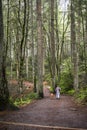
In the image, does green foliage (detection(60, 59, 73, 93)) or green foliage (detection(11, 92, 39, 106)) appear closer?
green foliage (detection(11, 92, 39, 106))

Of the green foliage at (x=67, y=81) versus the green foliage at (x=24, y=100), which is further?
the green foliage at (x=67, y=81)

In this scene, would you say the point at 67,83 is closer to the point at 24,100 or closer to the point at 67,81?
the point at 67,81

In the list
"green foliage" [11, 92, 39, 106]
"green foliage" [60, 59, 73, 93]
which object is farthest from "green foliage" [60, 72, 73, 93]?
"green foliage" [11, 92, 39, 106]

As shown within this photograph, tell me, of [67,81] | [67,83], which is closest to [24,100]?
[67,83]

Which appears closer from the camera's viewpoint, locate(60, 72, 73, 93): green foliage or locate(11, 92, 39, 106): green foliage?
locate(11, 92, 39, 106): green foliage

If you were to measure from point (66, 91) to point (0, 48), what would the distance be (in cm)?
1891

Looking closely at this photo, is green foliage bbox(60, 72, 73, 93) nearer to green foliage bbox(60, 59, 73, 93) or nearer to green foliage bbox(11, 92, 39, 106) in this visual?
green foliage bbox(60, 59, 73, 93)

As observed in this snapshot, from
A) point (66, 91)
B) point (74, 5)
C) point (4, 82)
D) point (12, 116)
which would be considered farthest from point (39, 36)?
point (12, 116)

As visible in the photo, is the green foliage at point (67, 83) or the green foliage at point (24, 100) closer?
the green foliage at point (24, 100)

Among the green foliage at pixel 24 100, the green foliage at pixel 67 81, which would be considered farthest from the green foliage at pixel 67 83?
the green foliage at pixel 24 100

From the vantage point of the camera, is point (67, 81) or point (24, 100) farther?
point (67, 81)

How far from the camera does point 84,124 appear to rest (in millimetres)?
8656

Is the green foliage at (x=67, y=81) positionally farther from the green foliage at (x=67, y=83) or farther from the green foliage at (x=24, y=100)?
the green foliage at (x=24, y=100)

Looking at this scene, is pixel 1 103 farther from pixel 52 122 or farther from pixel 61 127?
pixel 61 127
